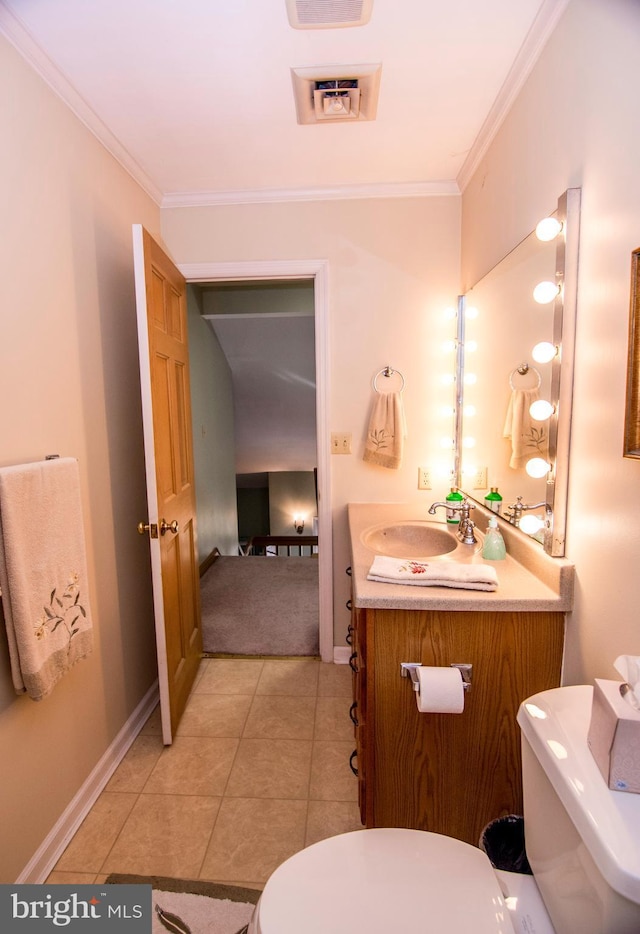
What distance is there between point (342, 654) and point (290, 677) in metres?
0.30

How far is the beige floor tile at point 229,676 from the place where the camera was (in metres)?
2.30

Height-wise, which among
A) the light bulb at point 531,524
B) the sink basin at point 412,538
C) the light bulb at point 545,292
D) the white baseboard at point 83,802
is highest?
the light bulb at point 545,292

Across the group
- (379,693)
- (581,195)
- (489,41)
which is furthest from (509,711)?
(489,41)

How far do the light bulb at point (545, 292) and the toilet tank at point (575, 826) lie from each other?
958mm

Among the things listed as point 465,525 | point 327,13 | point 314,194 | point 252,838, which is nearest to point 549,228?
point 327,13

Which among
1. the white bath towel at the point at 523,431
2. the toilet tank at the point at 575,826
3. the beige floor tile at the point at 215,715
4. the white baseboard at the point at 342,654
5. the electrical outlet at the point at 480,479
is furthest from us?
the white baseboard at the point at 342,654

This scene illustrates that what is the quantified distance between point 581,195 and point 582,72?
0.27 metres

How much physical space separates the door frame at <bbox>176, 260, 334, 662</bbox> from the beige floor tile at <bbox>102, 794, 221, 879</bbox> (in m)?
1.11

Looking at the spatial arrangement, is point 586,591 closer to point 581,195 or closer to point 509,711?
point 509,711

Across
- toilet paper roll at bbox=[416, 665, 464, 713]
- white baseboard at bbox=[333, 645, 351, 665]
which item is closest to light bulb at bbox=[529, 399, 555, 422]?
toilet paper roll at bbox=[416, 665, 464, 713]

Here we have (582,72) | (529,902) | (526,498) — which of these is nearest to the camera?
(529,902)

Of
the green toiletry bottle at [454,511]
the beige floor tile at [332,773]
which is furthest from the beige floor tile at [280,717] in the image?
the green toiletry bottle at [454,511]

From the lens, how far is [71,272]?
1.54 meters

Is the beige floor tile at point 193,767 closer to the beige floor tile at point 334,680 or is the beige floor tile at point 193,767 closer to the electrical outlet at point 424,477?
the beige floor tile at point 334,680
